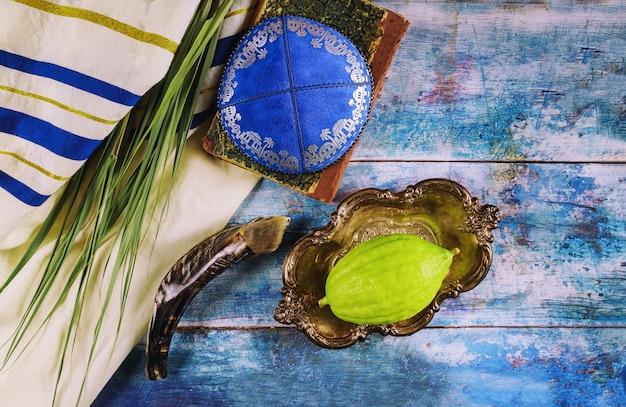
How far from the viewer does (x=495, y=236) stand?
1.03 meters

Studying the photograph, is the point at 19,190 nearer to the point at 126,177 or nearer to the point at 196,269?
the point at 126,177

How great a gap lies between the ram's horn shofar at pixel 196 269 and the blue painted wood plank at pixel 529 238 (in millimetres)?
103

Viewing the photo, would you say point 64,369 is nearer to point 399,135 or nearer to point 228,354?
point 228,354

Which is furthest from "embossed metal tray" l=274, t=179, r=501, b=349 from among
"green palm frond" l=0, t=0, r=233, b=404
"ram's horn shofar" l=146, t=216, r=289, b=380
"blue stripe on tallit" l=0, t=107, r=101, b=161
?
"blue stripe on tallit" l=0, t=107, r=101, b=161

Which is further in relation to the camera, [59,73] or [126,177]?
[126,177]

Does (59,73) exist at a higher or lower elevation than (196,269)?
higher

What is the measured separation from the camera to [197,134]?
38.8 inches

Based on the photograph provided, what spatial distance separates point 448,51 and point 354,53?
0.21 m

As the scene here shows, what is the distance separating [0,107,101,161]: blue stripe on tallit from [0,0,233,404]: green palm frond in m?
0.04

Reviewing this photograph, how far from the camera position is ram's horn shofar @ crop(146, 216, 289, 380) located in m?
0.91

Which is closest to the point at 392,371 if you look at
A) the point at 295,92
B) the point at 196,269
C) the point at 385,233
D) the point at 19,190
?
the point at 385,233

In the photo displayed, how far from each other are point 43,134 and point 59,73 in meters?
0.10

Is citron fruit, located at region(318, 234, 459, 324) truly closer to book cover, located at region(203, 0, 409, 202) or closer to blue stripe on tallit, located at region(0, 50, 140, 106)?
book cover, located at region(203, 0, 409, 202)

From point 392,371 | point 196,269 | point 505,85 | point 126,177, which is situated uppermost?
point 505,85
